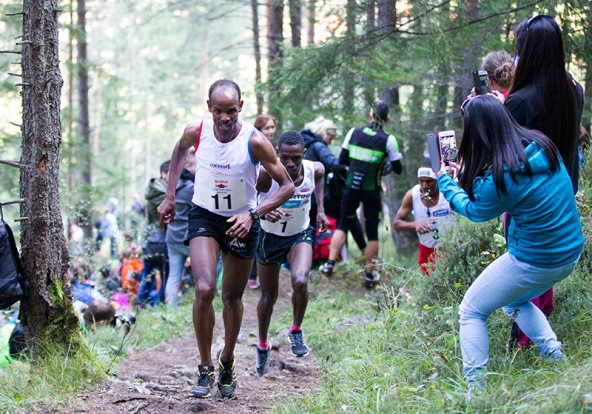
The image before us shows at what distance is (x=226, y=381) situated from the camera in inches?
233

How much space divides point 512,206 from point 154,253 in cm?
839

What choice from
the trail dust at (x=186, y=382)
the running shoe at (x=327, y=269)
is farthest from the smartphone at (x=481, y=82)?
the running shoe at (x=327, y=269)

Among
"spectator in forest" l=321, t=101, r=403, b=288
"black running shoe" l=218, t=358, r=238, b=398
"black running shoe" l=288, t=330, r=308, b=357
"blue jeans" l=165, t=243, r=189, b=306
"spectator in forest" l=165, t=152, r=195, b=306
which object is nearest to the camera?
"black running shoe" l=218, t=358, r=238, b=398

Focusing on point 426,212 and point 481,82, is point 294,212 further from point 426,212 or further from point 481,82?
point 481,82

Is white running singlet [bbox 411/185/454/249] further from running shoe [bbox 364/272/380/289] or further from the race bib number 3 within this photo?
the race bib number 3

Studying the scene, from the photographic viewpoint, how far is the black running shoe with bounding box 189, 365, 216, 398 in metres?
5.70

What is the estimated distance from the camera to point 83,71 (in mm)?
18109

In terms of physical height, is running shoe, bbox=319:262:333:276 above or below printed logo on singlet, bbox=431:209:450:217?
below

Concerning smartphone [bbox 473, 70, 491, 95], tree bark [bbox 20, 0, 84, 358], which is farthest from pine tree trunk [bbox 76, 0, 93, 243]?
smartphone [bbox 473, 70, 491, 95]

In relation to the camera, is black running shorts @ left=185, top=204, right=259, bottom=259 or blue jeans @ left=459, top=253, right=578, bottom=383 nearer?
blue jeans @ left=459, top=253, right=578, bottom=383

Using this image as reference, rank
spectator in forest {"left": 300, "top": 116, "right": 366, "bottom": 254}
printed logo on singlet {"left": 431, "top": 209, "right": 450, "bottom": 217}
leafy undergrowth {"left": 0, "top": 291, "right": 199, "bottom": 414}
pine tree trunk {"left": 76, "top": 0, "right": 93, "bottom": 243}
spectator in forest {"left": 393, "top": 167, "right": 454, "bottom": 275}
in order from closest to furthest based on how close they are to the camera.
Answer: leafy undergrowth {"left": 0, "top": 291, "right": 199, "bottom": 414} < spectator in forest {"left": 393, "top": 167, "right": 454, "bottom": 275} < printed logo on singlet {"left": 431, "top": 209, "right": 450, "bottom": 217} < spectator in forest {"left": 300, "top": 116, "right": 366, "bottom": 254} < pine tree trunk {"left": 76, "top": 0, "right": 93, "bottom": 243}

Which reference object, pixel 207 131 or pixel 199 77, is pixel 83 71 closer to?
pixel 207 131

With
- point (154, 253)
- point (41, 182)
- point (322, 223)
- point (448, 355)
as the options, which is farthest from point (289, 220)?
point (154, 253)

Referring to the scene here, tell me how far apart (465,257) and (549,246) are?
2.23 meters
